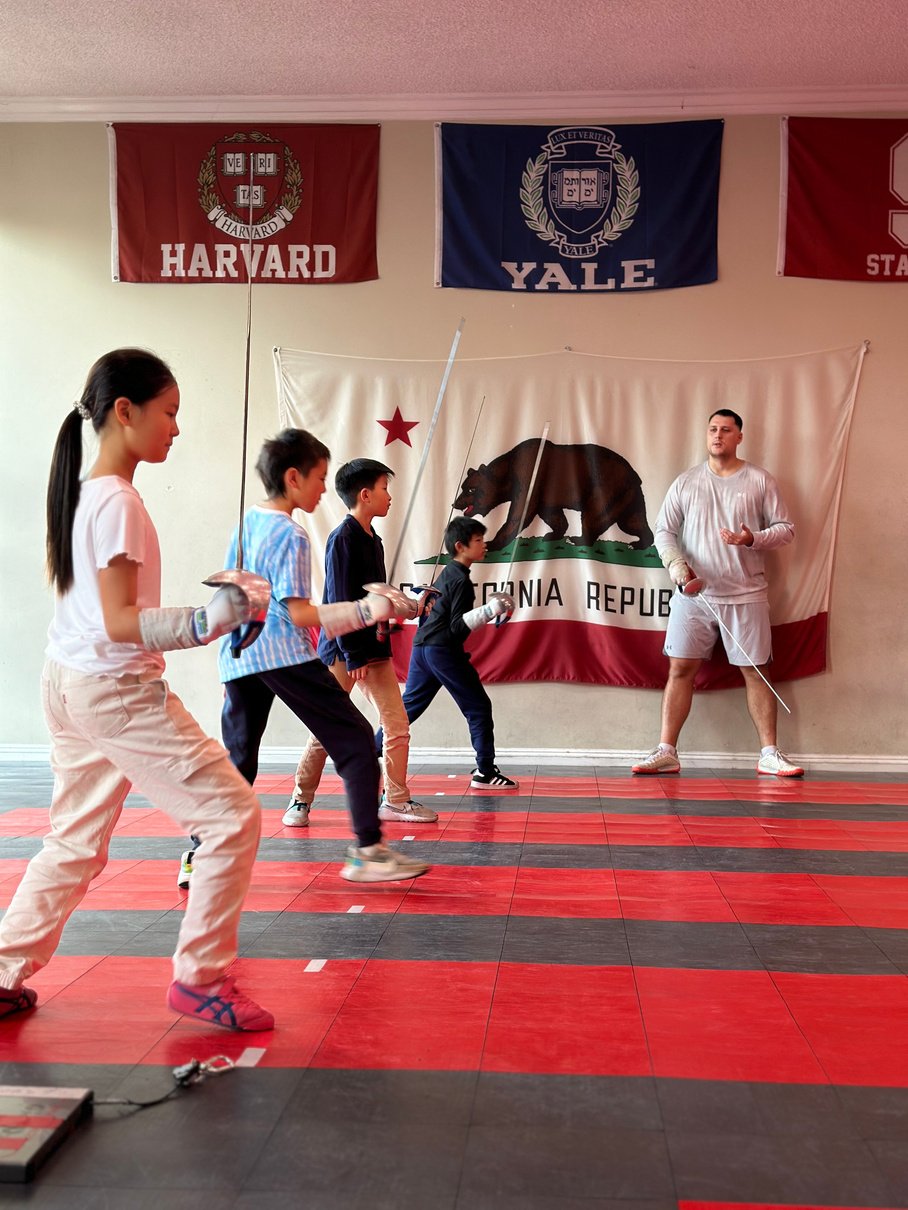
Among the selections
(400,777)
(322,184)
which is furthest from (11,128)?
(400,777)

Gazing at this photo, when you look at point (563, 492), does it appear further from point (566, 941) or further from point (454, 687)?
point (566, 941)

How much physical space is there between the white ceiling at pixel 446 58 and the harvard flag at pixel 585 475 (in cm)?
135

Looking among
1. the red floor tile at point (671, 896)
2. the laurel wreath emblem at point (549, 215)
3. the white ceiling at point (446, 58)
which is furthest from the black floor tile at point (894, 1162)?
the laurel wreath emblem at point (549, 215)

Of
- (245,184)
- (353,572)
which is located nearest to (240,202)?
(245,184)

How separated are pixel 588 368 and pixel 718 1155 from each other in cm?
485

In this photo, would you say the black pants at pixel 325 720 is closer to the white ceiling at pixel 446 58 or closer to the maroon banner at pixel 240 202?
the white ceiling at pixel 446 58

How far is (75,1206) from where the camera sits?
1619mm

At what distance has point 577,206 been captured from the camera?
611cm

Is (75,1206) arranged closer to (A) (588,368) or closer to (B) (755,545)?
(B) (755,545)

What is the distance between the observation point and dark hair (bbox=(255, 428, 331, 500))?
130 inches

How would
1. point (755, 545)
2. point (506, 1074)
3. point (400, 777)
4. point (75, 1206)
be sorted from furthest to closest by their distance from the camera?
point (755, 545), point (400, 777), point (506, 1074), point (75, 1206)

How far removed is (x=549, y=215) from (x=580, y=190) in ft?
0.68

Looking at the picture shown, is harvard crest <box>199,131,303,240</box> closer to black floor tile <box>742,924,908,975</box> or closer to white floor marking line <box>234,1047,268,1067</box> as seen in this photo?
black floor tile <box>742,924,908,975</box>

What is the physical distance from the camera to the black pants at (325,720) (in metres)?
3.30
